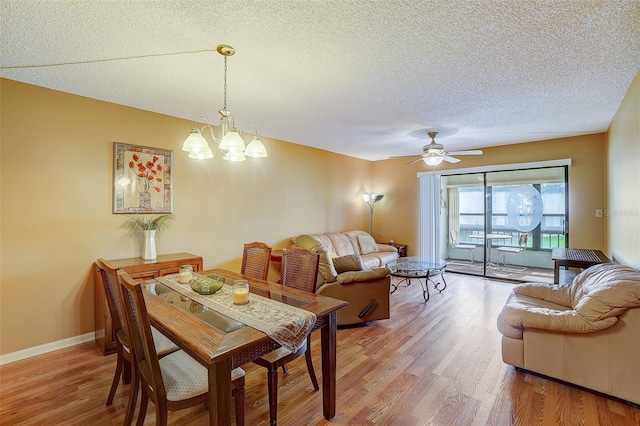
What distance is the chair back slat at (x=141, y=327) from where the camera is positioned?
141 centimetres

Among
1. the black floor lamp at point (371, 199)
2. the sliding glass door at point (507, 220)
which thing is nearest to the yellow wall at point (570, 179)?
the sliding glass door at point (507, 220)

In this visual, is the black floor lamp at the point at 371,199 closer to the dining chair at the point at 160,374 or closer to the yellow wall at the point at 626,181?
the yellow wall at the point at 626,181

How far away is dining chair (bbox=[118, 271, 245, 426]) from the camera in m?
1.44

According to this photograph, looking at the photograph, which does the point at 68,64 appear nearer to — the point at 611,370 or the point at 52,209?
the point at 52,209

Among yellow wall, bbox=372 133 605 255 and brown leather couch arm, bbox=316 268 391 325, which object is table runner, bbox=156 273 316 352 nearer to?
brown leather couch arm, bbox=316 268 391 325

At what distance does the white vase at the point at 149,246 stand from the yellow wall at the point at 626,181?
4.63 meters

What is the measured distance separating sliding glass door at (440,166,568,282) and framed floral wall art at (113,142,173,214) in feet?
18.2

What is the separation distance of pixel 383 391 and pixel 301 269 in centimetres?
114

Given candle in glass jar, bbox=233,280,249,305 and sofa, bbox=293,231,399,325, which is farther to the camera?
sofa, bbox=293,231,399,325

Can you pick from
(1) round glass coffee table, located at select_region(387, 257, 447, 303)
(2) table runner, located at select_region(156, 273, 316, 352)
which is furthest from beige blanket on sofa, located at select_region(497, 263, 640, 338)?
(2) table runner, located at select_region(156, 273, 316, 352)

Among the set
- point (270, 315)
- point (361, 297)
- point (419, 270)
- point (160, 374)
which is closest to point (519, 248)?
point (419, 270)

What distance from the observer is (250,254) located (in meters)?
2.98

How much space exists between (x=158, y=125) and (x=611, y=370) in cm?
489

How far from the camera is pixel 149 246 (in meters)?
3.23
